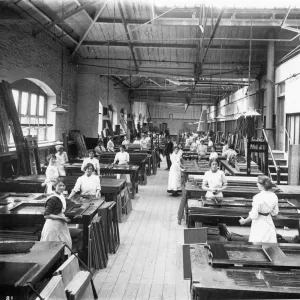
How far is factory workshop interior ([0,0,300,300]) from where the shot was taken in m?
3.90

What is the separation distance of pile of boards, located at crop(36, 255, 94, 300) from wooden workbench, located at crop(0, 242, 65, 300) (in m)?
0.14

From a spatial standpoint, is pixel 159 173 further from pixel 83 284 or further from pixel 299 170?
pixel 83 284

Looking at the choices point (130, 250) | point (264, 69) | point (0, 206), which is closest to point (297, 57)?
point (264, 69)

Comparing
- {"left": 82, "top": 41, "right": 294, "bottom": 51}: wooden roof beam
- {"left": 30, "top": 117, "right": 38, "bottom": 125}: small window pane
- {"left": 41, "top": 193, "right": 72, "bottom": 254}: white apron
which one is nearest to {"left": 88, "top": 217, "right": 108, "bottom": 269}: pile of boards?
{"left": 41, "top": 193, "right": 72, "bottom": 254}: white apron

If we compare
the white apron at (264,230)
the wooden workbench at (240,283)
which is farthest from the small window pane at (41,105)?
the wooden workbench at (240,283)

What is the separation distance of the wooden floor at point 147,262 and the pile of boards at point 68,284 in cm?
66

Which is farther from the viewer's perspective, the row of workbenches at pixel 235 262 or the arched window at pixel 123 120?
the arched window at pixel 123 120

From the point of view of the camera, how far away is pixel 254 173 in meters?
10.1

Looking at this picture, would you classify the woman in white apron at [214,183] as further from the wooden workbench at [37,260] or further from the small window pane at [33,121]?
the small window pane at [33,121]

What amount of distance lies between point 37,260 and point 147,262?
2.34 meters

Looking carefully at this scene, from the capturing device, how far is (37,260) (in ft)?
12.3

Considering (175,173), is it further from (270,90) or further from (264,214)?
(264,214)

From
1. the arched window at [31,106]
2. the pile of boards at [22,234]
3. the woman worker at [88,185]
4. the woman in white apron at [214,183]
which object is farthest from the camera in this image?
the arched window at [31,106]

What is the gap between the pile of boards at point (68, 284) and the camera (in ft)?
10.5
